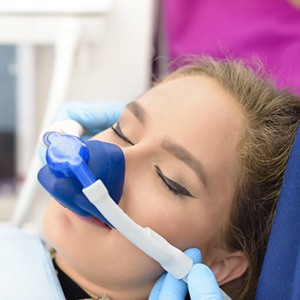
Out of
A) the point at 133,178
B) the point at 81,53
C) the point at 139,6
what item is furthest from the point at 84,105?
the point at 133,178

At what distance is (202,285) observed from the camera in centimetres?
94

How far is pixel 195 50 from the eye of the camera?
155cm

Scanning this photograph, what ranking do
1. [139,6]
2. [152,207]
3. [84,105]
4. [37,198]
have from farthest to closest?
[37,198]
[139,6]
[84,105]
[152,207]

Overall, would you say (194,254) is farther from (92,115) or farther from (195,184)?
(92,115)

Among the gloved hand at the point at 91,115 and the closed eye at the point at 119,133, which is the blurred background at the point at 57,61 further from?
the closed eye at the point at 119,133

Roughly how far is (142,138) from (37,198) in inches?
25.4

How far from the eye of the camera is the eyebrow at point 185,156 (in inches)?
39.4

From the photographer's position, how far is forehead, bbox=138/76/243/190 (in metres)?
1.02

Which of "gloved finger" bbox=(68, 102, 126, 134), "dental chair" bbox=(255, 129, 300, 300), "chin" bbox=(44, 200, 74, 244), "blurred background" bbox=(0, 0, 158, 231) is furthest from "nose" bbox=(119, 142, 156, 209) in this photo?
"blurred background" bbox=(0, 0, 158, 231)

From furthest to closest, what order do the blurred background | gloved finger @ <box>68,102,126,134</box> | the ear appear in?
the blurred background → gloved finger @ <box>68,102,126,134</box> → the ear

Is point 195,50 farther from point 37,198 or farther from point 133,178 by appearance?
point 133,178

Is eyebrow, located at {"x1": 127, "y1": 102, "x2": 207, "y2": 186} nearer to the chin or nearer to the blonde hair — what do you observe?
the blonde hair

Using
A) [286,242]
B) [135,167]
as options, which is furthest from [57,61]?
[286,242]

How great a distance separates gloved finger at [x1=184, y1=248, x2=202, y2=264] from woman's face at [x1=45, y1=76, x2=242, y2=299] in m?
0.02
